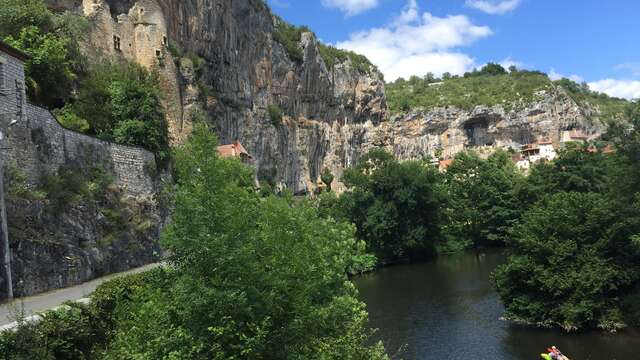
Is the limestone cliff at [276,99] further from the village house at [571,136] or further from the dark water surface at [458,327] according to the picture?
the dark water surface at [458,327]

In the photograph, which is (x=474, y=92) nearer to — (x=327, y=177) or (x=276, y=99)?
(x=327, y=177)

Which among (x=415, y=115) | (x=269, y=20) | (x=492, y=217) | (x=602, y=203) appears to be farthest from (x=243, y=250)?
(x=415, y=115)

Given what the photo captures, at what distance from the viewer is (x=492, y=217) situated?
58.9 metres

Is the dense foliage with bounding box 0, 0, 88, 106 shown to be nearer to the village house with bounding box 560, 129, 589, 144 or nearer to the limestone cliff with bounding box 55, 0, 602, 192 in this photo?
the limestone cliff with bounding box 55, 0, 602, 192

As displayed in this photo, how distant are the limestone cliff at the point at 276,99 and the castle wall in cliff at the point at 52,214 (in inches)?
609

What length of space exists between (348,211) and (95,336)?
45197 mm

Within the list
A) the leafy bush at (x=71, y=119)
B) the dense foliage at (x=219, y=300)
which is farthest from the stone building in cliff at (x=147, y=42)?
the dense foliage at (x=219, y=300)

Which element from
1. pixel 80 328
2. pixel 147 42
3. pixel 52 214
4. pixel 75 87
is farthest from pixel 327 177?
pixel 80 328

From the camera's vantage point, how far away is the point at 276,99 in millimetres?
73312

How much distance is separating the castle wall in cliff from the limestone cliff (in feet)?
50.8

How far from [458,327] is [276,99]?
50362mm

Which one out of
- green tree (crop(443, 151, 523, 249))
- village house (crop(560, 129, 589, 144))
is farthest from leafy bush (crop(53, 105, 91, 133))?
village house (crop(560, 129, 589, 144))

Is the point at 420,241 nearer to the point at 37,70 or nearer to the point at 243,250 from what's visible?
the point at 37,70

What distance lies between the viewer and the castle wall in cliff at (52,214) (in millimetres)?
14992
